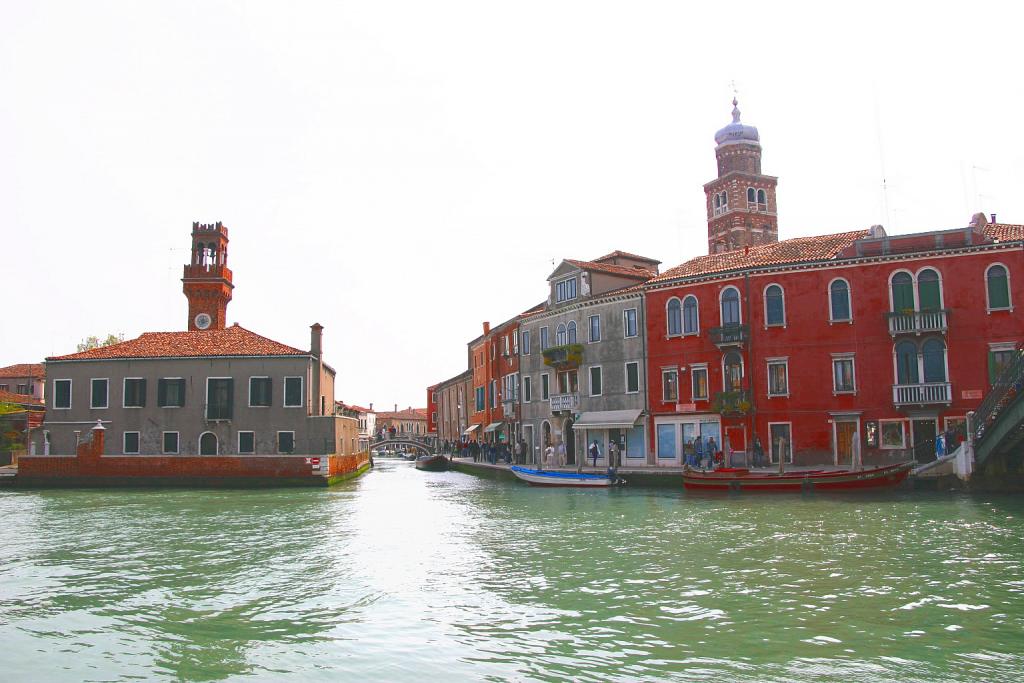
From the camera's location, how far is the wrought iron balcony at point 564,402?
119 feet

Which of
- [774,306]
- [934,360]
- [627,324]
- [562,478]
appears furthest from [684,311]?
[934,360]

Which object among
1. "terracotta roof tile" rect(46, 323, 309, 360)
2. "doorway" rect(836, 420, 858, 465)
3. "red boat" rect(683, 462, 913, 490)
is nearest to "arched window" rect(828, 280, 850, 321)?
"doorway" rect(836, 420, 858, 465)

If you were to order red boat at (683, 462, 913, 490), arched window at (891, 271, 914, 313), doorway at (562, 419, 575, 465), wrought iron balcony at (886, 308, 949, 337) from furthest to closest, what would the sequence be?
doorway at (562, 419, 575, 465) → arched window at (891, 271, 914, 313) → wrought iron balcony at (886, 308, 949, 337) → red boat at (683, 462, 913, 490)

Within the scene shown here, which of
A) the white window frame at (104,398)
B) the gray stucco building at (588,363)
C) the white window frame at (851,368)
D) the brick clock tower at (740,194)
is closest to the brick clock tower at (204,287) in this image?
the white window frame at (104,398)

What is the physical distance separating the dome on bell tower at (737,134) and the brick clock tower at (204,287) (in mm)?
35564

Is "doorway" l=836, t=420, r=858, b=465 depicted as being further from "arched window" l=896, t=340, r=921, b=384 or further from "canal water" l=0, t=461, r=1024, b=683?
"canal water" l=0, t=461, r=1024, b=683

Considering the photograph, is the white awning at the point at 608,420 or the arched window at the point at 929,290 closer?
the arched window at the point at 929,290

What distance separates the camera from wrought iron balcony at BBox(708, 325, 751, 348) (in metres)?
30.6

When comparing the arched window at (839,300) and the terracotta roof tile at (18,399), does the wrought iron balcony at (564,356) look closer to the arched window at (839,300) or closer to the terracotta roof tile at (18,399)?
the arched window at (839,300)

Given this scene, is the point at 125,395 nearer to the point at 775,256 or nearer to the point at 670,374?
the point at 670,374

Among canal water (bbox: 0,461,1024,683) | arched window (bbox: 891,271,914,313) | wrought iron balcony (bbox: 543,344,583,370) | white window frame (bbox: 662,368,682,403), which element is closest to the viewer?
canal water (bbox: 0,461,1024,683)

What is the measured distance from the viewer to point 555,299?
3869 cm

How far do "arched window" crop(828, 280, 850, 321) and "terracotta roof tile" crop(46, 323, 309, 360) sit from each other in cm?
2159

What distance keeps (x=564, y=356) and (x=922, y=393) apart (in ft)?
47.3
